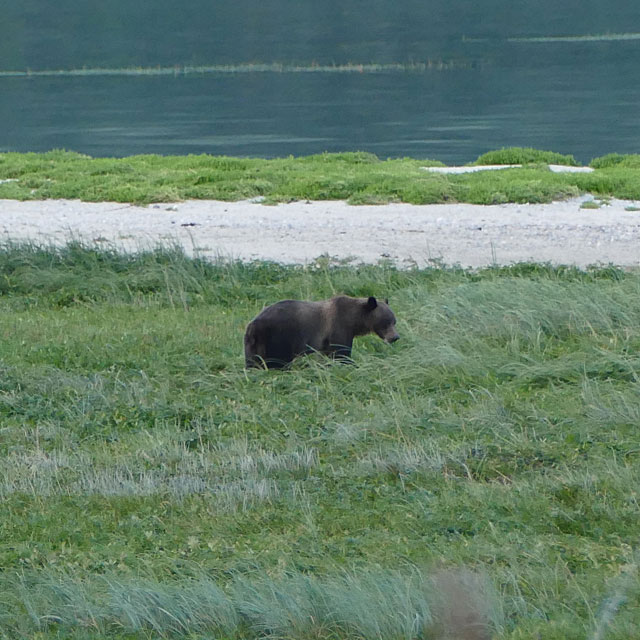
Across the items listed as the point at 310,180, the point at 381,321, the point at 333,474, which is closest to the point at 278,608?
the point at 333,474

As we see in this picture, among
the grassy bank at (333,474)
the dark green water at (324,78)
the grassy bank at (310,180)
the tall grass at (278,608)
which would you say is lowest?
the dark green water at (324,78)

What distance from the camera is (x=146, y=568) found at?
15.9 ft

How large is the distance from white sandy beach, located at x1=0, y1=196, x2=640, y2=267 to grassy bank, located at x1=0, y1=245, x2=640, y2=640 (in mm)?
3441

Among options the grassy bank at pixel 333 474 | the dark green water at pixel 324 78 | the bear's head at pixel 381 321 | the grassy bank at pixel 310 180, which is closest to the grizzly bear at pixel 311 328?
the bear's head at pixel 381 321

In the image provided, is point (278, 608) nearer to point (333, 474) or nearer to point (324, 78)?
point (333, 474)

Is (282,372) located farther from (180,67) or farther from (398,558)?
(180,67)

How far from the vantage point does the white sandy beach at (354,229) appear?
1414 cm

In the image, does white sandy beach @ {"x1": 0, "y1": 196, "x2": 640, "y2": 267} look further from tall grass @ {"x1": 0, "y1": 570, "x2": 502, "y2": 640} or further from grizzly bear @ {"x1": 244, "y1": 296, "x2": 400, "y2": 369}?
tall grass @ {"x1": 0, "y1": 570, "x2": 502, "y2": 640}

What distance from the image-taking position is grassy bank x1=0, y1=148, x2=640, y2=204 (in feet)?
63.4

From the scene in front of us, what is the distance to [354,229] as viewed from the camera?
16.3 meters

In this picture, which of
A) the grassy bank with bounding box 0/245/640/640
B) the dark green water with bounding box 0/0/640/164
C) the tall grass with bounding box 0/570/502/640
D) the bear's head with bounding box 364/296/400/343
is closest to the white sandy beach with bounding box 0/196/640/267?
the grassy bank with bounding box 0/245/640/640

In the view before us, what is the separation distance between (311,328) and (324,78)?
247 feet

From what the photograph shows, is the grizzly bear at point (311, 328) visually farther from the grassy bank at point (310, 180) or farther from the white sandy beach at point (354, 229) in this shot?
the grassy bank at point (310, 180)

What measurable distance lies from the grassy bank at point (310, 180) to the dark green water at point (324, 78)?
452 inches
